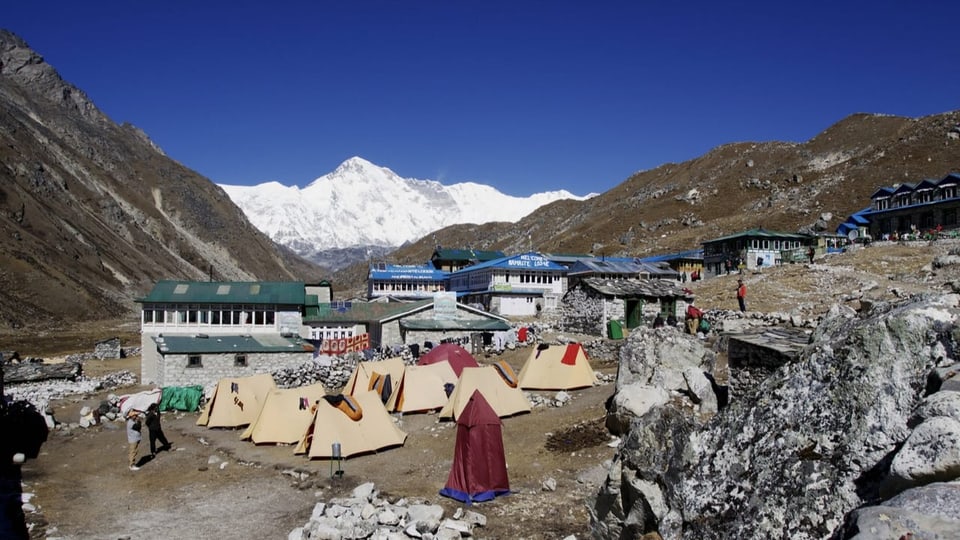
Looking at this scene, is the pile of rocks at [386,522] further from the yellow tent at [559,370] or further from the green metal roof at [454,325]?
the green metal roof at [454,325]

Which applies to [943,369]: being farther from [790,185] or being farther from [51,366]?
[790,185]

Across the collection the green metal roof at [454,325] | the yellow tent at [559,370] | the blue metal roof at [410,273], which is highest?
the blue metal roof at [410,273]

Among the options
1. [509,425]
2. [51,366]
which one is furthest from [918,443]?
[51,366]

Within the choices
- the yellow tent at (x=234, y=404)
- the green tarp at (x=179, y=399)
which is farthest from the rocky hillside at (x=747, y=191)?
the yellow tent at (x=234, y=404)

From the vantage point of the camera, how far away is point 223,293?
43.8 metres

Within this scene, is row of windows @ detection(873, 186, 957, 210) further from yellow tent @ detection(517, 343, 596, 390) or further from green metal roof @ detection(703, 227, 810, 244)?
yellow tent @ detection(517, 343, 596, 390)

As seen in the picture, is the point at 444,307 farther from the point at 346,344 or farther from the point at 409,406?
the point at 409,406

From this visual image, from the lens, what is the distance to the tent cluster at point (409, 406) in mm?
15773

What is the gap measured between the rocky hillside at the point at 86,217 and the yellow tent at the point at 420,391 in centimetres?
6590

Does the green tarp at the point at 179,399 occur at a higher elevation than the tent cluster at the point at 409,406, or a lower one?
lower

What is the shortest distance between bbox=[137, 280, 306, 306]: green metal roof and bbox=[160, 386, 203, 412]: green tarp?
1261 cm

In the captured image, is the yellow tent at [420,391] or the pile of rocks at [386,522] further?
the yellow tent at [420,391]

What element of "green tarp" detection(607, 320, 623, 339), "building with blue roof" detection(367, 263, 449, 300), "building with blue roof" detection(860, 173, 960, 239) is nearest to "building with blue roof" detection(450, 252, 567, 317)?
"building with blue roof" detection(367, 263, 449, 300)

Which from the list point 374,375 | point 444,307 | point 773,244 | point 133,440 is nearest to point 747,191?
point 773,244
